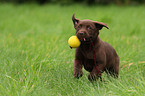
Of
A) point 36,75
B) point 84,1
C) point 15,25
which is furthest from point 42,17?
point 36,75

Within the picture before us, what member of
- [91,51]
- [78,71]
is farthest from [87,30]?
[78,71]

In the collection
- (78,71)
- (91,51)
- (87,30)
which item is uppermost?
(87,30)

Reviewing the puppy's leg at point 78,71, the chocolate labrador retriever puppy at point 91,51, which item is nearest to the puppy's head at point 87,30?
the chocolate labrador retriever puppy at point 91,51

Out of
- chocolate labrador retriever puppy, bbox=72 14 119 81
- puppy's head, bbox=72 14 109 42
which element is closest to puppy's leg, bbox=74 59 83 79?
chocolate labrador retriever puppy, bbox=72 14 119 81

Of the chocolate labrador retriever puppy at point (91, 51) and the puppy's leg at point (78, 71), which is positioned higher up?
the chocolate labrador retriever puppy at point (91, 51)

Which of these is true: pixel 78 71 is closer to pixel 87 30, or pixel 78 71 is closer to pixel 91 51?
pixel 91 51

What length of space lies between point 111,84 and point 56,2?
1346 cm

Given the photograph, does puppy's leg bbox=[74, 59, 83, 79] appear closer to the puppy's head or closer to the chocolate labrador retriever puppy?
the chocolate labrador retriever puppy

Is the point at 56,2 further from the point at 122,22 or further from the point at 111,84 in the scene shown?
the point at 111,84

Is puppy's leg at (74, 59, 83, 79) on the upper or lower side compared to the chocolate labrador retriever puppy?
lower

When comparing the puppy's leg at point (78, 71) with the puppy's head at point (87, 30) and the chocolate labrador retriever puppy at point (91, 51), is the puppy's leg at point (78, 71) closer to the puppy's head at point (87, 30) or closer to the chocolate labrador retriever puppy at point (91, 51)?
the chocolate labrador retriever puppy at point (91, 51)

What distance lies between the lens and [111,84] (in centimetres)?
339

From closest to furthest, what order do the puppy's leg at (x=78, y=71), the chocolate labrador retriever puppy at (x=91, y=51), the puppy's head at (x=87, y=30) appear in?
the puppy's head at (x=87, y=30)
the chocolate labrador retriever puppy at (x=91, y=51)
the puppy's leg at (x=78, y=71)

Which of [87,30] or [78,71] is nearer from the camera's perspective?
[87,30]
